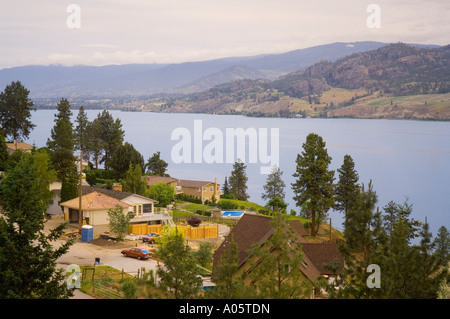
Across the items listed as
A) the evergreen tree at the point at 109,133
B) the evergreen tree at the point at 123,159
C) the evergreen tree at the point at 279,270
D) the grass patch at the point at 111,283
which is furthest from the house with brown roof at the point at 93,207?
the evergreen tree at the point at 109,133

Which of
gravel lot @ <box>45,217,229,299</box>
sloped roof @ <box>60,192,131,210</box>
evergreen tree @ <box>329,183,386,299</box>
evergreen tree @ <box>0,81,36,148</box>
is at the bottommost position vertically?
gravel lot @ <box>45,217,229,299</box>

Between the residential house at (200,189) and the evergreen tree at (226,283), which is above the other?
the evergreen tree at (226,283)

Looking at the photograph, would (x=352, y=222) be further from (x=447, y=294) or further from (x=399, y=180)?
(x=399, y=180)

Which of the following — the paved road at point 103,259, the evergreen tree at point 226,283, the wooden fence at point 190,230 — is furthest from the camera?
the wooden fence at point 190,230

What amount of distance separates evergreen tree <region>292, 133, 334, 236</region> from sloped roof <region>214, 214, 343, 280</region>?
48.1 ft

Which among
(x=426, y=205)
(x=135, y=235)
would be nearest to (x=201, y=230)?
(x=135, y=235)

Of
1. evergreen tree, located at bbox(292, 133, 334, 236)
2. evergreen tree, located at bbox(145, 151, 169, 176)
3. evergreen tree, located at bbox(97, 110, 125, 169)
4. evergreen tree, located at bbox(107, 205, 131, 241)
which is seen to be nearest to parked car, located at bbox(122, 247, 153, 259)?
evergreen tree, located at bbox(107, 205, 131, 241)

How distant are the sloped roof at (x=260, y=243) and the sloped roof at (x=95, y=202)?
16070mm

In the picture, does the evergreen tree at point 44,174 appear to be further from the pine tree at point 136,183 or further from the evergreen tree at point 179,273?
the evergreen tree at point 179,273

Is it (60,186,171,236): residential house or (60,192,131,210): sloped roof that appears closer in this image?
(60,186,171,236): residential house

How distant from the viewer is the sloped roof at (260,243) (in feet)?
82.2

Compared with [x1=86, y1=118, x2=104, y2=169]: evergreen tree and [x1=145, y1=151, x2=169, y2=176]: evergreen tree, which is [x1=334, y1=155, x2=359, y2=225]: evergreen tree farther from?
[x1=86, y1=118, x2=104, y2=169]: evergreen tree

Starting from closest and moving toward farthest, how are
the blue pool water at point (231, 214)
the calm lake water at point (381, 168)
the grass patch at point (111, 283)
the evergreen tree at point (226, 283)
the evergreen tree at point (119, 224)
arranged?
1. the evergreen tree at point (226, 283)
2. the grass patch at point (111, 283)
3. the evergreen tree at point (119, 224)
4. the blue pool water at point (231, 214)
5. the calm lake water at point (381, 168)

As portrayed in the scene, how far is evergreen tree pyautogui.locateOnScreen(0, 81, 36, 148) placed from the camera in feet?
230
